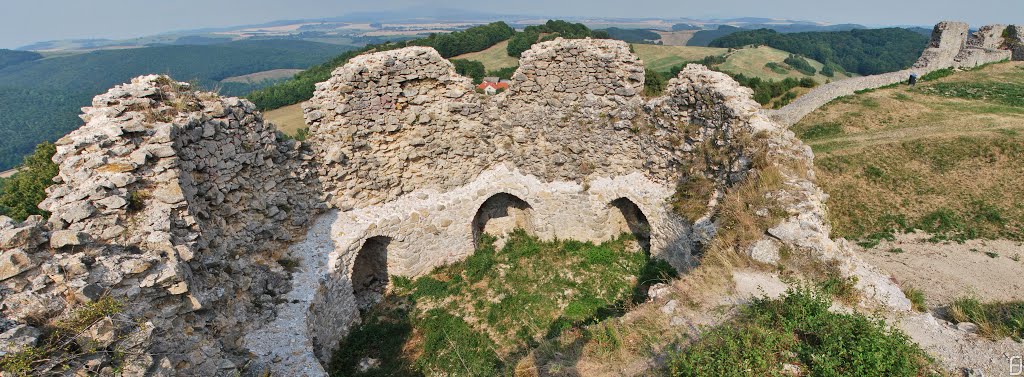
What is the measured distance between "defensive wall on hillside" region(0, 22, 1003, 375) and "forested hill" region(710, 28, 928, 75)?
345 ft

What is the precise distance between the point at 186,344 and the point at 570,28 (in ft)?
265

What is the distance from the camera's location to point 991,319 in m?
6.27

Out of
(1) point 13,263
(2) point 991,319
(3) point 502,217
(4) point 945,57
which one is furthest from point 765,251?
(4) point 945,57

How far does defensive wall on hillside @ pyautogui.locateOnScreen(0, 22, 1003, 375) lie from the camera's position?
5.49 meters

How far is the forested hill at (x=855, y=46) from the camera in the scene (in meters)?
97.6

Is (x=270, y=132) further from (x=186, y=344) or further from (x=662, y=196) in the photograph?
(x=662, y=196)

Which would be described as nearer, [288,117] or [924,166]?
[924,166]

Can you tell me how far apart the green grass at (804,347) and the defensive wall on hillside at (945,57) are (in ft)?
71.4

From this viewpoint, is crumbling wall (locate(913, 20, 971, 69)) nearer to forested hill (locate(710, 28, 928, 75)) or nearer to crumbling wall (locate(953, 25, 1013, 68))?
crumbling wall (locate(953, 25, 1013, 68))

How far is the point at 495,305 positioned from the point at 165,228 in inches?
249

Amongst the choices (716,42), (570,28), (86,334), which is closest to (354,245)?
(86,334)

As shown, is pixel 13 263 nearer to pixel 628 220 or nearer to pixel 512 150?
pixel 512 150

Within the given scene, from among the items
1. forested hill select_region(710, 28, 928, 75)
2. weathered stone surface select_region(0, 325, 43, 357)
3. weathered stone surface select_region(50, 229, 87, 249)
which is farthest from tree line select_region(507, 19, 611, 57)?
weathered stone surface select_region(0, 325, 43, 357)

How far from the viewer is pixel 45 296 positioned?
4.48m
